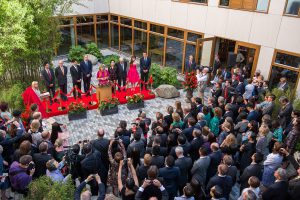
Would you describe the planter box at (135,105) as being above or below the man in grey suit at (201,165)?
below

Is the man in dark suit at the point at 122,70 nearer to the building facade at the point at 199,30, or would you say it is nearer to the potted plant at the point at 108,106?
the potted plant at the point at 108,106

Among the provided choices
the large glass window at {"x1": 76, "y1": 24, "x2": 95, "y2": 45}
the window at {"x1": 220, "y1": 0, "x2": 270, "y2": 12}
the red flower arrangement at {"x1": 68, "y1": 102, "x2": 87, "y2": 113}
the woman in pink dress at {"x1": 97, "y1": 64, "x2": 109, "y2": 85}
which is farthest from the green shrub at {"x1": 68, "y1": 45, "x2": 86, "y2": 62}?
the window at {"x1": 220, "y1": 0, "x2": 270, "y2": 12}

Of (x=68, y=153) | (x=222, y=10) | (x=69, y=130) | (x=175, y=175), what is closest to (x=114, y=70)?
(x=69, y=130)

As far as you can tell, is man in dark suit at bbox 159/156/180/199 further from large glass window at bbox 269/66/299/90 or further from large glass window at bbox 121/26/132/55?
large glass window at bbox 121/26/132/55

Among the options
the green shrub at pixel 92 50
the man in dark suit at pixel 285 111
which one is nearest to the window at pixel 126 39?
the green shrub at pixel 92 50

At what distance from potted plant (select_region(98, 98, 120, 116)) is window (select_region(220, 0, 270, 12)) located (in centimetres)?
637

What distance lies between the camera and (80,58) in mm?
16562

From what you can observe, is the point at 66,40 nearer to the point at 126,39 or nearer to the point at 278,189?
the point at 126,39

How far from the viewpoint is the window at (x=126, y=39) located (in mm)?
18172

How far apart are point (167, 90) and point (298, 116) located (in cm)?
613

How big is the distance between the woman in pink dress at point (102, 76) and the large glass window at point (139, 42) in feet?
20.8

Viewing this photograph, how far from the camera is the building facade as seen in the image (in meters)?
10.8

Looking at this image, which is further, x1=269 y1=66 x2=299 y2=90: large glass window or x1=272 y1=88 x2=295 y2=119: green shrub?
x1=269 y1=66 x2=299 y2=90: large glass window

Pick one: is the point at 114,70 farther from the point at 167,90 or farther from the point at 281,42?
the point at 281,42
